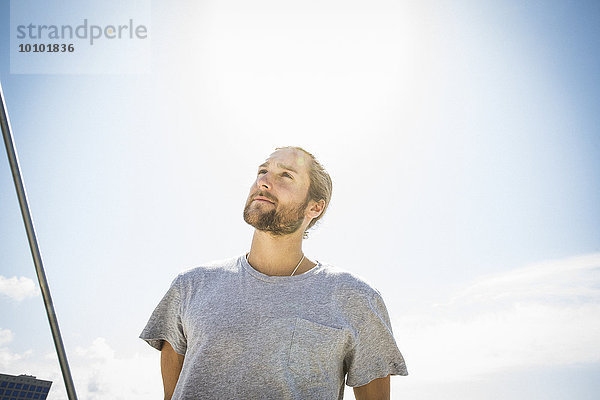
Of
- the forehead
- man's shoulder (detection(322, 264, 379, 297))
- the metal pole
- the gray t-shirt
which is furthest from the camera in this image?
the forehead

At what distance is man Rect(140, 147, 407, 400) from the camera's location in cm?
228

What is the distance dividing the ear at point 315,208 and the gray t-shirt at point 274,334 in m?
0.50

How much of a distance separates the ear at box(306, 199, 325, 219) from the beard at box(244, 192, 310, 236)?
0.21 m

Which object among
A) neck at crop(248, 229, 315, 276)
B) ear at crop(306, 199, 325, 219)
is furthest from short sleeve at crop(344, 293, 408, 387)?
ear at crop(306, 199, 325, 219)

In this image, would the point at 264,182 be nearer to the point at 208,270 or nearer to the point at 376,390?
the point at 208,270

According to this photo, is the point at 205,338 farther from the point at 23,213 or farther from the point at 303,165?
the point at 303,165

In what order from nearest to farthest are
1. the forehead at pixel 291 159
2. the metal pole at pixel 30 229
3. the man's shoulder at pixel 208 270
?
the metal pole at pixel 30 229 < the man's shoulder at pixel 208 270 < the forehead at pixel 291 159

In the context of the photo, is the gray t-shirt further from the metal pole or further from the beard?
the metal pole

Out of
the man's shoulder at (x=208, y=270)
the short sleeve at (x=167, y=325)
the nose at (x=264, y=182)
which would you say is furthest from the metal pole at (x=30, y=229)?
the nose at (x=264, y=182)

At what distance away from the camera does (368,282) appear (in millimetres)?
2740

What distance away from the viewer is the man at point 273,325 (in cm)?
228

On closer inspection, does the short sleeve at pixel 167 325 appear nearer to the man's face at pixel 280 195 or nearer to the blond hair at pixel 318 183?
the man's face at pixel 280 195

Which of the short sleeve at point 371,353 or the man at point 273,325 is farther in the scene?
the short sleeve at point 371,353

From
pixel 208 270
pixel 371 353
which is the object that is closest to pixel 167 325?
pixel 208 270
